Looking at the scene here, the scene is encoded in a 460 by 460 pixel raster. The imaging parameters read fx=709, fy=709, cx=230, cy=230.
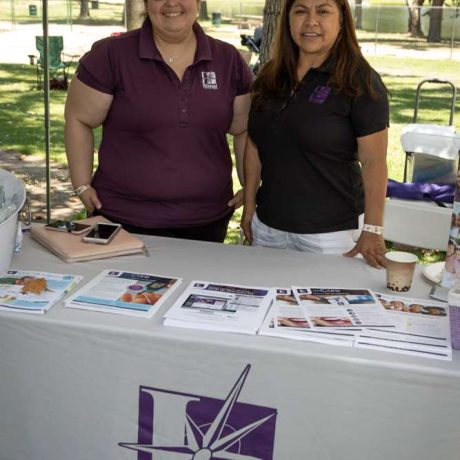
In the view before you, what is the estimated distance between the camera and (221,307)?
5.39 ft

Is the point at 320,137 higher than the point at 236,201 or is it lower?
higher

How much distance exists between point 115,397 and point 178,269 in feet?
1.46

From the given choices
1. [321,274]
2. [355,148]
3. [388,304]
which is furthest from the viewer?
[355,148]

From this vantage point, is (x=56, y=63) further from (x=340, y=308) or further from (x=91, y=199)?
(x=340, y=308)

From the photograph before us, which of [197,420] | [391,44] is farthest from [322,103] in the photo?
[391,44]

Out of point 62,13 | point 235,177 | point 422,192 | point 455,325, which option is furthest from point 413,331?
point 62,13

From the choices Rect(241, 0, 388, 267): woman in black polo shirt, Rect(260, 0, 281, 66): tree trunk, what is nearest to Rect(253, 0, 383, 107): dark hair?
Rect(241, 0, 388, 267): woman in black polo shirt

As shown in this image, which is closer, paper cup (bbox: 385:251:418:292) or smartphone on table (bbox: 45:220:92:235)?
paper cup (bbox: 385:251:418:292)

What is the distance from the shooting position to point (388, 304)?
1686 millimetres

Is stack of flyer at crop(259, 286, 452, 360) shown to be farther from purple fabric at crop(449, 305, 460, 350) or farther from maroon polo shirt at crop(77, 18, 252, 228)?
maroon polo shirt at crop(77, 18, 252, 228)

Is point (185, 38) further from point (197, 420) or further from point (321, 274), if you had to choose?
point (197, 420)

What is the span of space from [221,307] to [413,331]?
433mm

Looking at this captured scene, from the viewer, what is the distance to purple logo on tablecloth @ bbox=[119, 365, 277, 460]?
151 centimetres

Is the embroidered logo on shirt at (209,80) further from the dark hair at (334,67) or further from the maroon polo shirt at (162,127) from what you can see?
the dark hair at (334,67)
